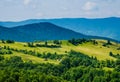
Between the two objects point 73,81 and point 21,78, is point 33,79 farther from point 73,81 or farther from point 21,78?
point 73,81

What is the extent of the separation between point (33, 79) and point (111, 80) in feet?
199

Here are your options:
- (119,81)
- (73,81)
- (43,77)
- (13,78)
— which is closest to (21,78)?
(13,78)

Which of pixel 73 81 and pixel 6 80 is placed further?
pixel 73 81

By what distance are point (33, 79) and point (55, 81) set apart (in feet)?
34.2

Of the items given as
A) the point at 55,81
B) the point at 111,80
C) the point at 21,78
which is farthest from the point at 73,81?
the point at 21,78

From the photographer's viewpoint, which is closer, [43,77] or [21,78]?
[21,78]

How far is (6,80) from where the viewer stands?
13588cm

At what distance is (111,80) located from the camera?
199 metres

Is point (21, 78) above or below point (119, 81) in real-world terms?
above

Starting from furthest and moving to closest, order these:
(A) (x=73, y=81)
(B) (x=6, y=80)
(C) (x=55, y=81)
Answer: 1. (A) (x=73, y=81)
2. (C) (x=55, y=81)
3. (B) (x=6, y=80)

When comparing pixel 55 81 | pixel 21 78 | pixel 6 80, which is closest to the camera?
pixel 6 80

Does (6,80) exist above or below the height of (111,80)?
above

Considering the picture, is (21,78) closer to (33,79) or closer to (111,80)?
(33,79)

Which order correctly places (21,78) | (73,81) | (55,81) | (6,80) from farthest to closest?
1. (73,81)
2. (55,81)
3. (21,78)
4. (6,80)
